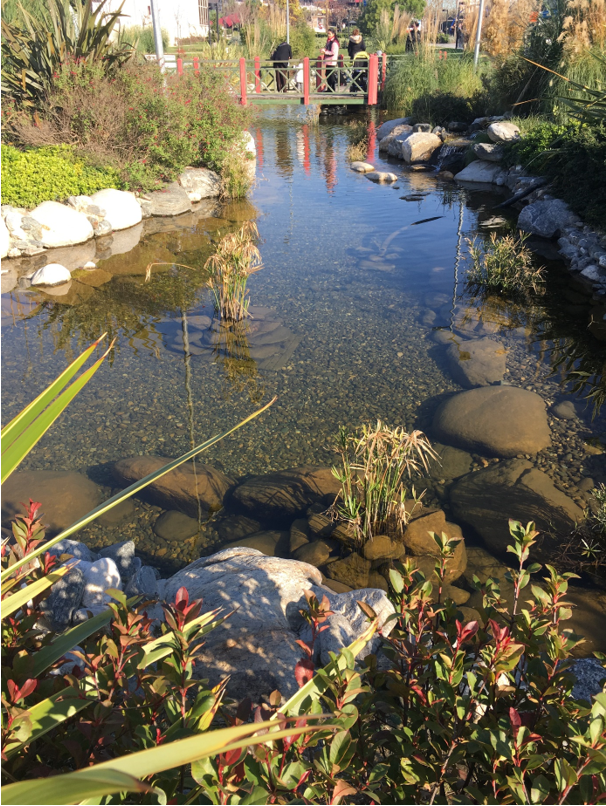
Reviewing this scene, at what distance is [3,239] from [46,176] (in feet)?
4.93

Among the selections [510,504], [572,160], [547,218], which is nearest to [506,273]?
[547,218]

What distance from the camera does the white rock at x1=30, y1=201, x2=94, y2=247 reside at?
375 inches

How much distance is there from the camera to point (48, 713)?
4.44ft

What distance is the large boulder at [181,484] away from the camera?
15.0 ft

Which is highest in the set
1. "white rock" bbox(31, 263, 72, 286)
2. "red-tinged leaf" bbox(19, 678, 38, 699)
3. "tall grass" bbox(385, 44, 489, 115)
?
"tall grass" bbox(385, 44, 489, 115)

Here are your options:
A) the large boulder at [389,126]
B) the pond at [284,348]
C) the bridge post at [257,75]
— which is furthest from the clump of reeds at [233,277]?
the bridge post at [257,75]

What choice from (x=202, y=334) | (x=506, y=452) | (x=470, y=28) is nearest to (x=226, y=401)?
(x=202, y=334)

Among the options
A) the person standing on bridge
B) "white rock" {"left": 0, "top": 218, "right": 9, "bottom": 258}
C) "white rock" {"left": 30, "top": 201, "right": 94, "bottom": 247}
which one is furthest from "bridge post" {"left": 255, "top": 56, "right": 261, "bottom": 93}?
"white rock" {"left": 0, "top": 218, "right": 9, "bottom": 258}

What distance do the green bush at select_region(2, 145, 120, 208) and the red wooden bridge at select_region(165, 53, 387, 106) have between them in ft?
44.3

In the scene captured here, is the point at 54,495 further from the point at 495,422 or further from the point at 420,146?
the point at 420,146

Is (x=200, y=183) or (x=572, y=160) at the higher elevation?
(x=572, y=160)

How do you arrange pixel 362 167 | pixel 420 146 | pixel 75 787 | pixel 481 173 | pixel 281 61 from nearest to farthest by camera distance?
pixel 75 787, pixel 481 173, pixel 362 167, pixel 420 146, pixel 281 61

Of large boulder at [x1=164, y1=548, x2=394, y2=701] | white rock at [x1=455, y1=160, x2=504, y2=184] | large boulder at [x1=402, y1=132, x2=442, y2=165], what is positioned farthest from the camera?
large boulder at [x1=402, y1=132, x2=442, y2=165]

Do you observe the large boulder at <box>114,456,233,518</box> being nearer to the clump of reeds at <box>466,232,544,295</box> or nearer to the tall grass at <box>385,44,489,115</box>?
the clump of reeds at <box>466,232,544,295</box>
